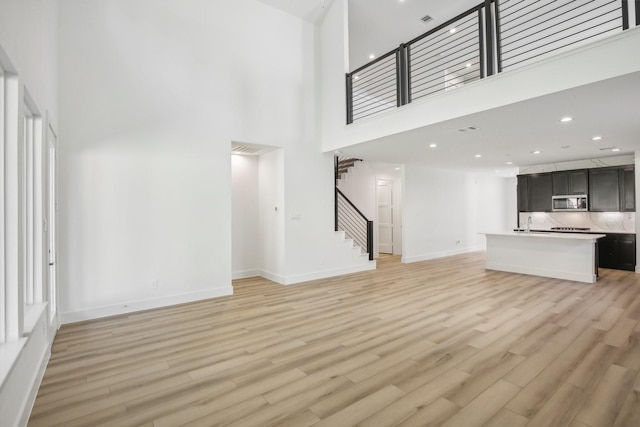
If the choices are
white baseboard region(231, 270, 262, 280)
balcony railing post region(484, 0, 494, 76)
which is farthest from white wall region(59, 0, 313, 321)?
balcony railing post region(484, 0, 494, 76)

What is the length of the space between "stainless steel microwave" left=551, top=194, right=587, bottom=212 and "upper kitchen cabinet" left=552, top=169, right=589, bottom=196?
10 centimetres

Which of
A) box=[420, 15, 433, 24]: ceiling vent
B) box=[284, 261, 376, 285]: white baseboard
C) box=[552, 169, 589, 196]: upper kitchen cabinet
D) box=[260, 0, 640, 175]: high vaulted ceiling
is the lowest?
box=[284, 261, 376, 285]: white baseboard

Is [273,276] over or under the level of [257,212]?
under

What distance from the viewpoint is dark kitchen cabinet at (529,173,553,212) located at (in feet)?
27.5

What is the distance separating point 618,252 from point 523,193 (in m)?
2.50

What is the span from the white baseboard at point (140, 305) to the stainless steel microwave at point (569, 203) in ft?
27.5

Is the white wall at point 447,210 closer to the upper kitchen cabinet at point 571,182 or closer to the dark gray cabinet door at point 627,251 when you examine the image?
the upper kitchen cabinet at point 571,182

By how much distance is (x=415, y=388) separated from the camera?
2.44 m

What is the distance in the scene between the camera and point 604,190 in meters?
7.45

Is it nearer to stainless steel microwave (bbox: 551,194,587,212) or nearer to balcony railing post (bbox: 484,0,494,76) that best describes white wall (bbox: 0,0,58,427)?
balcony railing post (bbox: 484,0,494,76)

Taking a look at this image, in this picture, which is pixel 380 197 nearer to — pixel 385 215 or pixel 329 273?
pixel 385 215

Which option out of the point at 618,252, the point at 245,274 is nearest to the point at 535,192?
the point at 618,252

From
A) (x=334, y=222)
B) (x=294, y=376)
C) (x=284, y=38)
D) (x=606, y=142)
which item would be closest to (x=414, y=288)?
(x=334, y=222)

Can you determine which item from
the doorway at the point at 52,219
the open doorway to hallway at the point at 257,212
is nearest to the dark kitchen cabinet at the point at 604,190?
the open doorway to hallway at the point at 257,212
